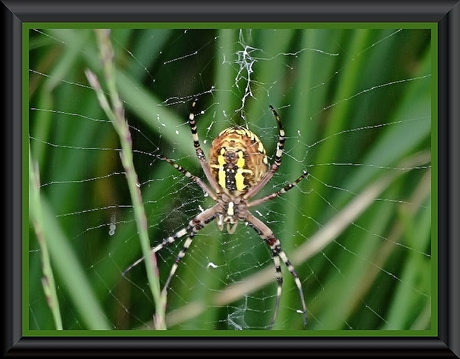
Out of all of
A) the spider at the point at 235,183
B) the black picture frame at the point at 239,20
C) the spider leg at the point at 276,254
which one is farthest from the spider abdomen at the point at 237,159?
the black picture frame at the point at 239,20

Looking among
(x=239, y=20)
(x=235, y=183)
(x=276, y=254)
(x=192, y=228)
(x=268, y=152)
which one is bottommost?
(x=276, y=254)

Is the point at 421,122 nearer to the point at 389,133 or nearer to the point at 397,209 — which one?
the point at 389,133

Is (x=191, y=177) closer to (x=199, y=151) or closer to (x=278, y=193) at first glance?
(x=199, y=151)

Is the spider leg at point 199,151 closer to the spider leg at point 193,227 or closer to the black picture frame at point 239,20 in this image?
the spider leg at point 193,227

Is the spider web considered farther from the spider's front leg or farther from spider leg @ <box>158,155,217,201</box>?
the spider's front leg

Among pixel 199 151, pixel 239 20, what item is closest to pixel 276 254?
pixel 199 151

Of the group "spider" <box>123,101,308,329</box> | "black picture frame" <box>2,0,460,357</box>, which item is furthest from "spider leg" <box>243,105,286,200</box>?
"black picture frame" <box>2,0,460,357</box>
